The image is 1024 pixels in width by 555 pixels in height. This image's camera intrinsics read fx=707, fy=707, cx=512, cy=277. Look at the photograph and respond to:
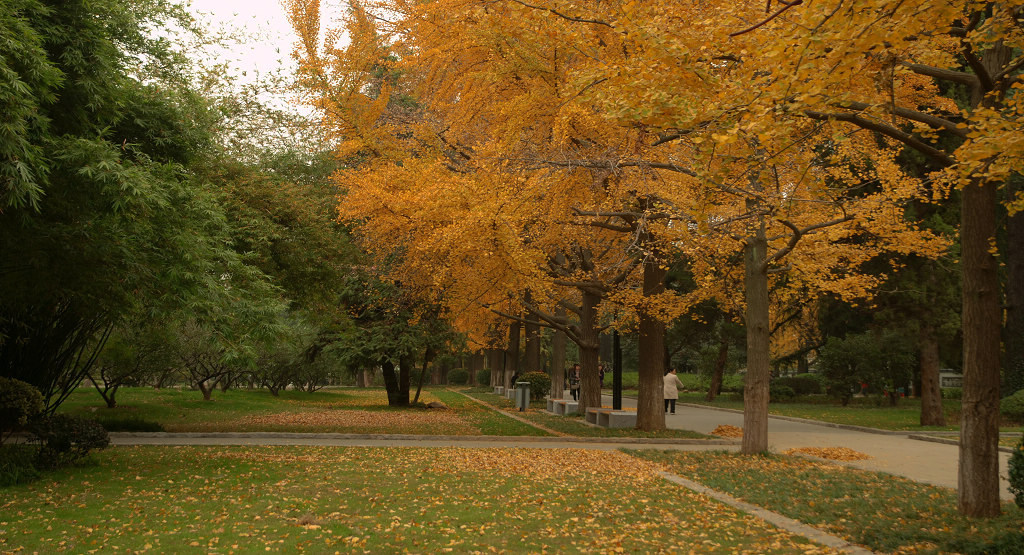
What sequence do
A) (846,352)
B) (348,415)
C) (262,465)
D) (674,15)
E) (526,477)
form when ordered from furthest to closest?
(846,352)
(348,415)
(262,465)
(526,477)
(674,15)

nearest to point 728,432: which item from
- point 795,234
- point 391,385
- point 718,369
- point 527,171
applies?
point 795,234

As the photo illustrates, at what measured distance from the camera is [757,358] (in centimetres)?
1248

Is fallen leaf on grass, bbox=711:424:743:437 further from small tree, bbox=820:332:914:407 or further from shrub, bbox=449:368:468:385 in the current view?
shrub, bbox=449:368:468:385

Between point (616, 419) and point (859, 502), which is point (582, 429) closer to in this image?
point (616, 419)

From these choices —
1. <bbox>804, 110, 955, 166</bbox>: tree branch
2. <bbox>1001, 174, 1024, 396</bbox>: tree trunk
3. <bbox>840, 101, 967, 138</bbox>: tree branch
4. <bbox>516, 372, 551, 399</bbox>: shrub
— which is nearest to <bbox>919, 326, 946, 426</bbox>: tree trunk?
<bbox>1001, 174, 1024, 396</bbox>: tree trunk

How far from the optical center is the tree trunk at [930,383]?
827 inches

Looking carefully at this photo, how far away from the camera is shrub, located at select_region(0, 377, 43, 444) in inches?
375

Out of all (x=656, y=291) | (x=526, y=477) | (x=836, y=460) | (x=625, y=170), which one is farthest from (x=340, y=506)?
(x=656, y=291)

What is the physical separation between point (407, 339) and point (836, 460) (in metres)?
14.0

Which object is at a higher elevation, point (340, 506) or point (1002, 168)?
point (1002, 168)

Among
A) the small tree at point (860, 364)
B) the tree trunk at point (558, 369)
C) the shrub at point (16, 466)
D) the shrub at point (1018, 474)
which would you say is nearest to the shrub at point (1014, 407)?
the small tree at point (860, 364)

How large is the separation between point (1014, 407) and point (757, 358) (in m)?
12.8

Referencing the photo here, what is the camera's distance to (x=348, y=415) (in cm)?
2188

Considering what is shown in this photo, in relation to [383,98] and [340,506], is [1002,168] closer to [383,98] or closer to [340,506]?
[340,506]
